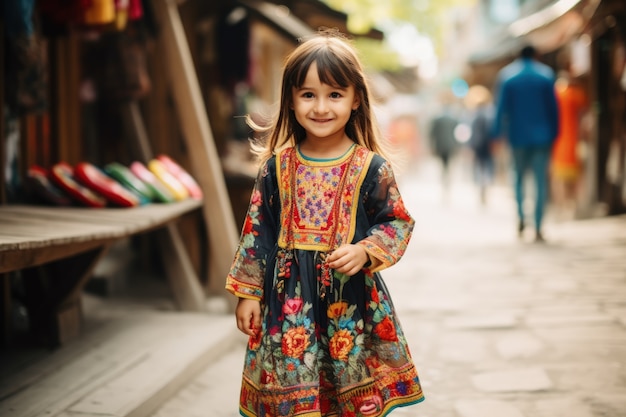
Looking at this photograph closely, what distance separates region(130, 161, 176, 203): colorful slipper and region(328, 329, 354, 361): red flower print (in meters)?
2.82

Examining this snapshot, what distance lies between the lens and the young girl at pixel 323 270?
8.70ft

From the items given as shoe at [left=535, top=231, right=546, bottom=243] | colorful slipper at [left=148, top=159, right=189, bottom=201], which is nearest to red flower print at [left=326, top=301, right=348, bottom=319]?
colorful slipper at [left=148, top=159, right=189, bottom=201]

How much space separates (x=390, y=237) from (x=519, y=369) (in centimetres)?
190

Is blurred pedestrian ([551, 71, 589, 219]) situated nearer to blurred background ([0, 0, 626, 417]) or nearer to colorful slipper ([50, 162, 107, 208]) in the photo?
blurred background ([0, 0, 626, 417])

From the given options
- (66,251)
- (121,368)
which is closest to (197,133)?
(121,368)

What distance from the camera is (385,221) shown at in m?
2.74

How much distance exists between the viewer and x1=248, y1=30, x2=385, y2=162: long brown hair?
2707 millimetres

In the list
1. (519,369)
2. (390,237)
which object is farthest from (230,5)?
(390,237)

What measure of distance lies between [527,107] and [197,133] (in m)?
4.37

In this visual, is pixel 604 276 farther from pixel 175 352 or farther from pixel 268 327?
pixel 268 327

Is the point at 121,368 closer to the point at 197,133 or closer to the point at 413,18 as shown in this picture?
the point at 197,133

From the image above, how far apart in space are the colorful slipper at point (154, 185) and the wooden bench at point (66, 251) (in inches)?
4.8

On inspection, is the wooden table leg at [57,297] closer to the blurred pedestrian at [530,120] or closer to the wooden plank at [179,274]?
the wooden plank at [179,274]

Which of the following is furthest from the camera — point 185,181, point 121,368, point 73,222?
point 185,181
